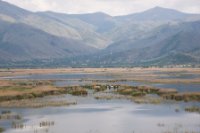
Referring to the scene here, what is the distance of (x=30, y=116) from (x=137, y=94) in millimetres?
38209

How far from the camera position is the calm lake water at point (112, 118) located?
5903 cm

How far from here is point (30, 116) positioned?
7150cm

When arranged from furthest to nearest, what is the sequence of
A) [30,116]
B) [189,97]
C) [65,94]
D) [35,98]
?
[65,94]
[35,98]
[189,97]
[30,116]

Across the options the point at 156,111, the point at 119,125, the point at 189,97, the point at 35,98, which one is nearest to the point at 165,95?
the point at 189,97

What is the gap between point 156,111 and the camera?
75.8 meters

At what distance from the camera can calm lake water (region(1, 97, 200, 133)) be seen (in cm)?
5903

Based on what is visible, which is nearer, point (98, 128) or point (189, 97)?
point (98, 128)

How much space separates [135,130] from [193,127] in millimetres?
8303

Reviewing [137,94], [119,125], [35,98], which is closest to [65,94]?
[35,98]

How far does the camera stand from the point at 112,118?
69.5 m

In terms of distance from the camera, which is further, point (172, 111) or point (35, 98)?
point (35, 98)

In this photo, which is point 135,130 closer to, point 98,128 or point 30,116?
point 98,128

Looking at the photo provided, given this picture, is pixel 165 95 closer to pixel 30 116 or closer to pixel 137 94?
pixel 137 94

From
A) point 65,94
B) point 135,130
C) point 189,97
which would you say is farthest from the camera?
point 65,94
